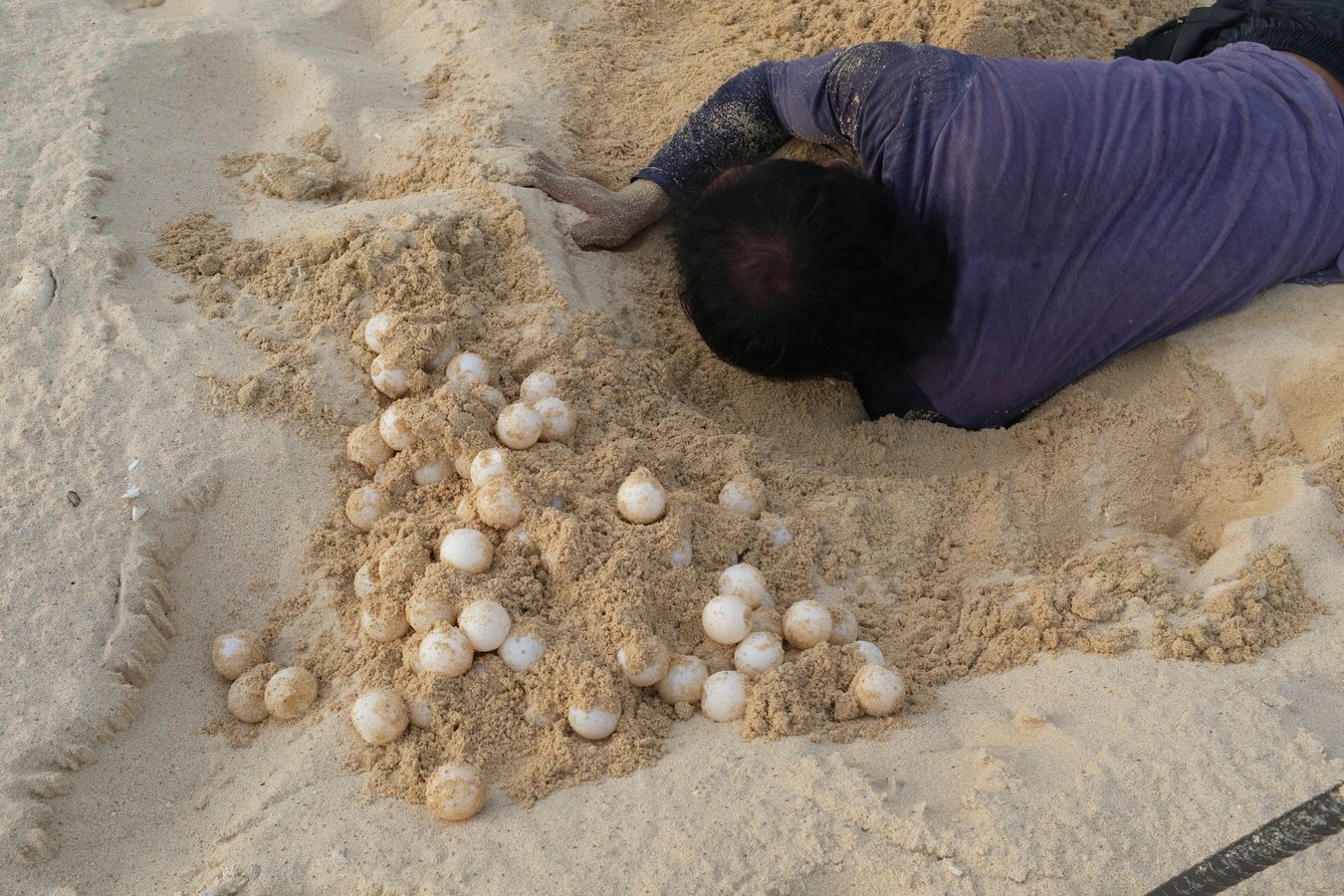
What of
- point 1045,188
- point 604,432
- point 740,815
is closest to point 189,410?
point 604,432

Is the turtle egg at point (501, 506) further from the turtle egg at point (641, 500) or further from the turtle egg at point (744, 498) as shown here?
the turtle egg at point (744, 498)

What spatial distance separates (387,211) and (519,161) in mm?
401

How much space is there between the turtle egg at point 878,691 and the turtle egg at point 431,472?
0.91 m

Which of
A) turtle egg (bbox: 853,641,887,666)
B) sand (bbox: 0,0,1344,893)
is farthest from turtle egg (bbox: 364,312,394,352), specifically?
turtle egg (bbox: 853,641,887,666)

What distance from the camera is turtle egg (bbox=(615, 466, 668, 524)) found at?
1980 mm

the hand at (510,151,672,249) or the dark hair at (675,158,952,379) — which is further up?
the dark hair at (675,158,952,379)

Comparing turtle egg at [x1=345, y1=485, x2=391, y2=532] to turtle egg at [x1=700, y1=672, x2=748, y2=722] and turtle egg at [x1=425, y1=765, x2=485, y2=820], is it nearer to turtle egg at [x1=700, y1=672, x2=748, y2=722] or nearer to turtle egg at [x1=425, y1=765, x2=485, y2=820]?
turtle egg at [x1=425, y1=765, x2=485, y2=820]

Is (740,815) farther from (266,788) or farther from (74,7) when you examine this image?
(74,7)

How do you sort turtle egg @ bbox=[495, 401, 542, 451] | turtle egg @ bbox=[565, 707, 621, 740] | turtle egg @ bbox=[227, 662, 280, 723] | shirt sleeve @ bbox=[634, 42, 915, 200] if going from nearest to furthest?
turtle egg @ bbox=[565, 707, 621, 740], turtle egg @ bbox=[227, 662, 280, 723], turtle egg @ bbox=[495, 401, 542, 451], shirt sleeve @ bbox=[634, 42, 915, 200]

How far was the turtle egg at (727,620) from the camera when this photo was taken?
185 centimetres

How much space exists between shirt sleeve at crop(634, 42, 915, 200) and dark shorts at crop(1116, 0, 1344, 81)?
934 mm

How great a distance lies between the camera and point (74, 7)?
3371 mm

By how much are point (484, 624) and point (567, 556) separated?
7.7 inches

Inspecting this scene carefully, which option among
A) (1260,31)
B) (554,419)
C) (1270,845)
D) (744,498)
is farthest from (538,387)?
(1260,31)
